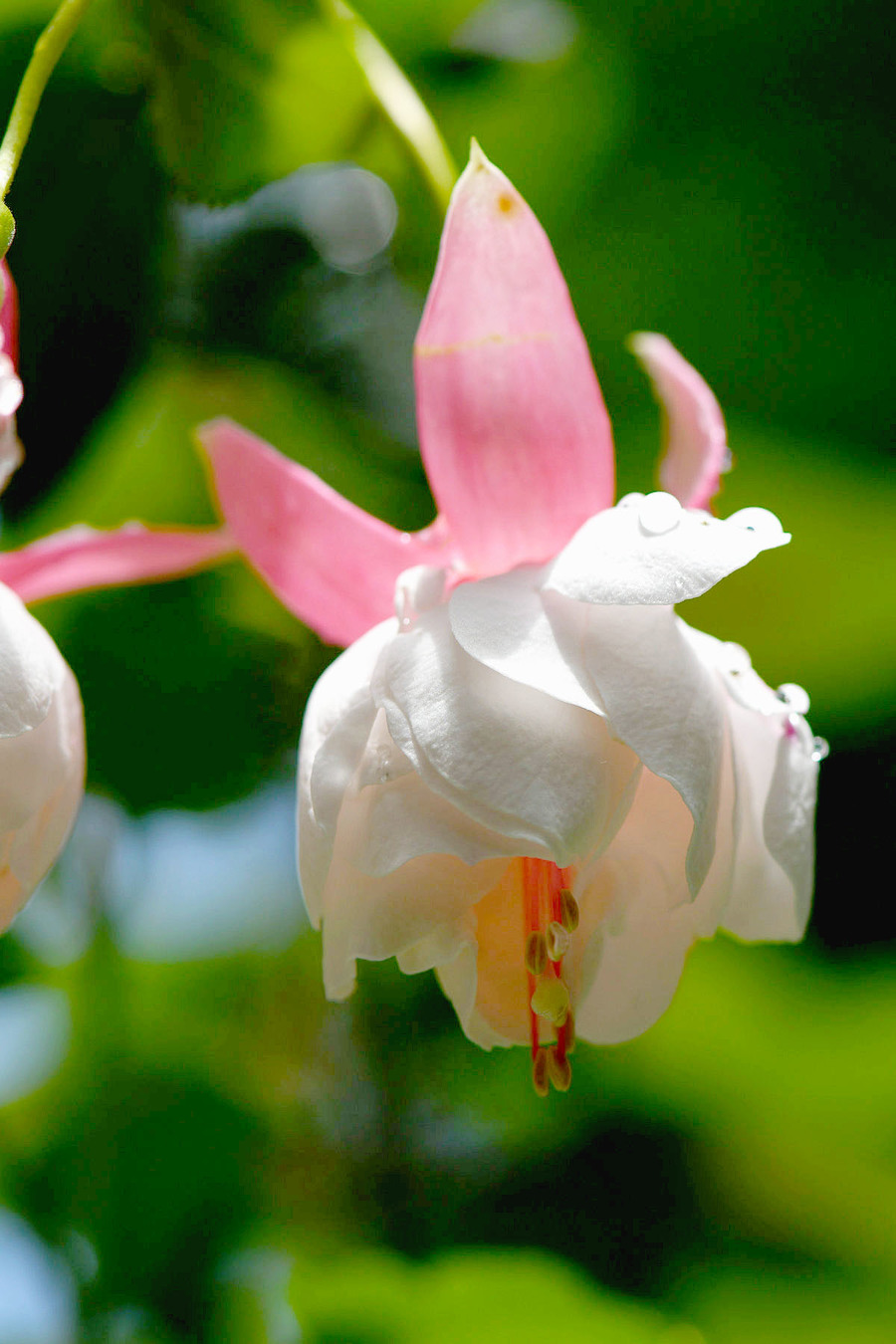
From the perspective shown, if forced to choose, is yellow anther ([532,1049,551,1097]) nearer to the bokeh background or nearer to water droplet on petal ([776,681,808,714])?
water droplet on petal ([776,681,808,714])

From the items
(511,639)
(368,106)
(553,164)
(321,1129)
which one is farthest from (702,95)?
(321,1129)

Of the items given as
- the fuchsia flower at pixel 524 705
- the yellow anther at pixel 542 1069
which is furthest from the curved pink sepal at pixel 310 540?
the yellow anther at pixel 542 1069

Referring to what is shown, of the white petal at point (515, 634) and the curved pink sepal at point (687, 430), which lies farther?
the curved pink sepal at point (687, 430)

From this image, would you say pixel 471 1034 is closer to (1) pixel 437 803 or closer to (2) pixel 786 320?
(1) pixel 437 803

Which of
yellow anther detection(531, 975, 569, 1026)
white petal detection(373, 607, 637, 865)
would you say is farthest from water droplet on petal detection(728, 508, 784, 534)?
yellow anther detection(531, 975, 569, 1026)

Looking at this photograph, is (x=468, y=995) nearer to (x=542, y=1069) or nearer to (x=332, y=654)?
(x=542, y=1069)

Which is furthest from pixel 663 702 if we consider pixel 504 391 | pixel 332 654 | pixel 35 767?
pixel 332 654

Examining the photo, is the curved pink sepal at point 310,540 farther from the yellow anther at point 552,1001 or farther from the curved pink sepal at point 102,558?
the yellow anther at point 552,1001

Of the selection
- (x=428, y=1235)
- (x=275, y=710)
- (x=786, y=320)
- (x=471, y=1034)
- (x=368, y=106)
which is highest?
(x=368, y=106)
